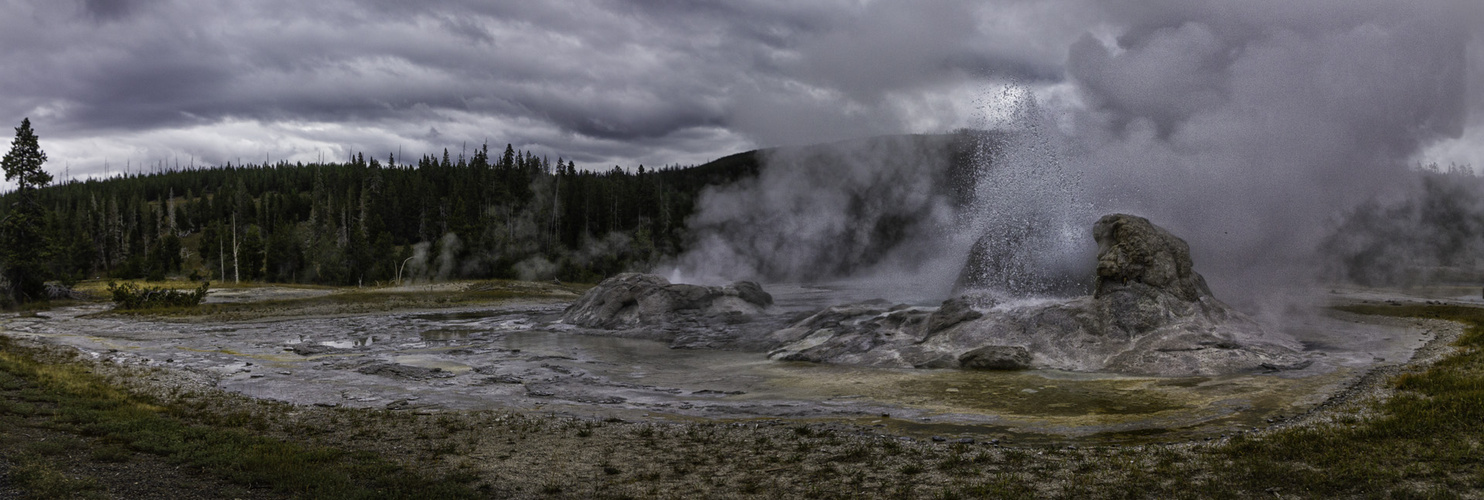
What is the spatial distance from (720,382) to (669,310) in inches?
556

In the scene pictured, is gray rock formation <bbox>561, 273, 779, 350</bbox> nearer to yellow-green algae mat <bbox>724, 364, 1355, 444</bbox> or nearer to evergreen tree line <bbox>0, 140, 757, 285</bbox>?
yellow-green algae mat <bbox>724, 364, 1355, 444</bbox>

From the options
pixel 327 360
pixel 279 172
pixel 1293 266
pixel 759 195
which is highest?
pixel 279 172

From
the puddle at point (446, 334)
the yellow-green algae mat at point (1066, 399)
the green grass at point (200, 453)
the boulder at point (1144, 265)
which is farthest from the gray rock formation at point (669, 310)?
the green grass at point (200, 453)

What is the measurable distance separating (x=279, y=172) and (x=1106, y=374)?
206355mm

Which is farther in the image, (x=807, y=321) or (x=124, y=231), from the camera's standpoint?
(x=124, y=231)

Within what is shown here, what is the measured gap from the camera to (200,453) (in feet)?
37.5

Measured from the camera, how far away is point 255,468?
10711 mm

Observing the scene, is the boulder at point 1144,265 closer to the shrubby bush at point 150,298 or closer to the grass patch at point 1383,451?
the grass patch at point 1383,451

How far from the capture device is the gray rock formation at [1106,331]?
20.8 metres

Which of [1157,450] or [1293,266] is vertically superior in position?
[1293,266]

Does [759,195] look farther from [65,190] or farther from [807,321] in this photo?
[65,190]

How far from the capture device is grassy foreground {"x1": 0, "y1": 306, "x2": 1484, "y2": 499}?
9.56 metres

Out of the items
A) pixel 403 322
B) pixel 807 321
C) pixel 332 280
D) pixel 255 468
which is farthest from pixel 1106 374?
pixel 332 280

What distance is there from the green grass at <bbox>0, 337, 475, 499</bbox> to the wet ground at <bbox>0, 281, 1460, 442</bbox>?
4129 millimetres
